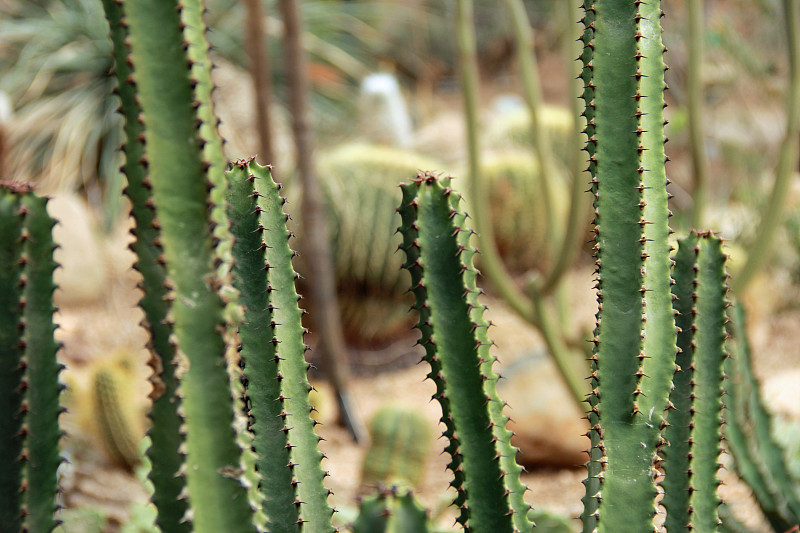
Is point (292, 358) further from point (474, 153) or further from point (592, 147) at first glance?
point (474, 153)

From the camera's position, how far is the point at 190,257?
3.14ft

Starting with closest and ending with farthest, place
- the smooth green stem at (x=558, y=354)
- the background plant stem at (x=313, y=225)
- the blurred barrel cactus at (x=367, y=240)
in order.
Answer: the smooth green stem at (x=558, y=354)
the background plant stem at (x=313, y=225)
the blurred barrel cactus at (x=367, y=240)

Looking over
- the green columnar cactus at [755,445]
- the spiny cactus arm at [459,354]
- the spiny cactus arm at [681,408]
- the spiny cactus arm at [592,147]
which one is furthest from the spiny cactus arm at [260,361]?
the green columnar cactus at [755,445]

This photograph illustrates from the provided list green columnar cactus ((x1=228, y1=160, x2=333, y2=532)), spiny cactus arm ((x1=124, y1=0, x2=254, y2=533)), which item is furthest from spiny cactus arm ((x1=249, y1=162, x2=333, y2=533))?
spiny cactus arm ((x1=124, y1=0, x2=254, y2=533))

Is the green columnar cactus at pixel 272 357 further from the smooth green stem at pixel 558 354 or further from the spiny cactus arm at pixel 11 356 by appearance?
the smooth green stem at pixel 558 354

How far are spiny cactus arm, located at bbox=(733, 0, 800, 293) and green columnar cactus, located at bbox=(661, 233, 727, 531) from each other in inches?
50.9

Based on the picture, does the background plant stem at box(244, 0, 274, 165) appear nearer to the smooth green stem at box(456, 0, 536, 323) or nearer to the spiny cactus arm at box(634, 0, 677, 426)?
the smooth green stem at box(456, 0, 536, 323)

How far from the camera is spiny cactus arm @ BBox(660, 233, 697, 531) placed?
1.15 metres

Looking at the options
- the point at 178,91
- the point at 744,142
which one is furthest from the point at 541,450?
the point at 744,142

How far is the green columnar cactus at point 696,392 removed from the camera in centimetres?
116

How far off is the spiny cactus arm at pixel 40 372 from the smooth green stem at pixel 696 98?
1.97m

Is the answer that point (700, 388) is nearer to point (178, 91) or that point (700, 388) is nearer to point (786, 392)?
point (178, 91)

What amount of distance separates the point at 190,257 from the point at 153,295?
7cm

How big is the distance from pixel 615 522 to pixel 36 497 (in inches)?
30.6
